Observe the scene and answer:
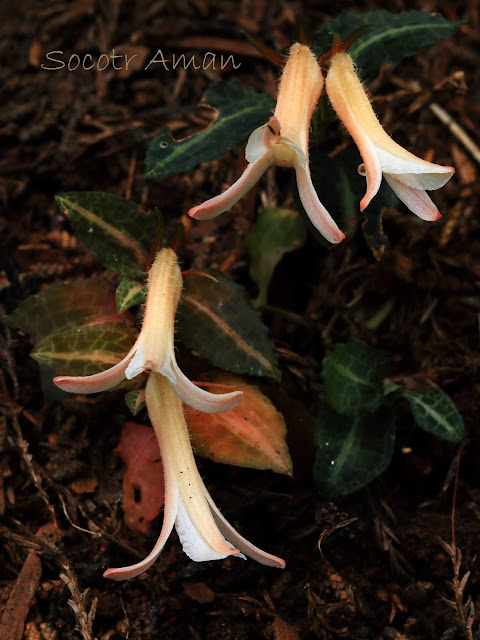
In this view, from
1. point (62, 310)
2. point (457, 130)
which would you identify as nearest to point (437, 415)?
point (62, 310)

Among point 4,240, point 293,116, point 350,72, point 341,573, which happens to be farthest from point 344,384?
point 4,240

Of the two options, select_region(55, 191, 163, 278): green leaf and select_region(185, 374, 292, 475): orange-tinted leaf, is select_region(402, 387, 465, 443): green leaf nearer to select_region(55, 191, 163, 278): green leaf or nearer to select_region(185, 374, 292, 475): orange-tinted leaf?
select_region(185, 374, 292, 475): orange-tinted leaf

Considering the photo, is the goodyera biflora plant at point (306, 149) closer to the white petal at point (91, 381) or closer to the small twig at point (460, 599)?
the white petal at point (91, 381)

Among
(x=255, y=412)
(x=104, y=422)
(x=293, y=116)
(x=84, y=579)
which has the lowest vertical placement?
(x=84, y=579)

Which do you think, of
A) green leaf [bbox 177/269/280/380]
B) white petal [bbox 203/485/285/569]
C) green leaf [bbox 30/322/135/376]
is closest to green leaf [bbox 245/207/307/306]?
green leaf [bbox 177/269/280/380]

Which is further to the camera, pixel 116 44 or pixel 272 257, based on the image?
pixel 116 44

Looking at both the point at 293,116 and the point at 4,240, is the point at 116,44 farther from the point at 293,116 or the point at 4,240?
the point at 293,116

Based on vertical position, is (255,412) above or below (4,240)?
below
